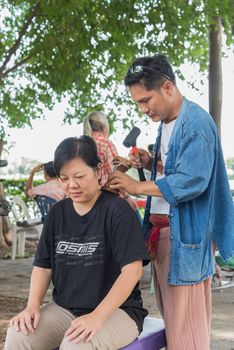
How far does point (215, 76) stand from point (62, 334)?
8.19m

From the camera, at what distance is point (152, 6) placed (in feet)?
28.0

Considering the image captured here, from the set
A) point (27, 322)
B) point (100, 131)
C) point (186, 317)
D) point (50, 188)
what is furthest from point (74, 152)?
point (50, 188)

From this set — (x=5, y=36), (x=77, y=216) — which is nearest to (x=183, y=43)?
(x=5, y=36)

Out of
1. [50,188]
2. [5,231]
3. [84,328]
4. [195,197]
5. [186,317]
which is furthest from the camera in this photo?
[5,231]

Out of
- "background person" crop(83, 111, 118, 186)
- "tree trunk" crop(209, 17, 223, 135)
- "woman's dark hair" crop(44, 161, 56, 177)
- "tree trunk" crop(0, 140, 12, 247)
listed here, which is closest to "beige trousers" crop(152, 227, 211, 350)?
"background person" crop(83, 111, 118, 186)

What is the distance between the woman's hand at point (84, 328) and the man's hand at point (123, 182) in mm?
528

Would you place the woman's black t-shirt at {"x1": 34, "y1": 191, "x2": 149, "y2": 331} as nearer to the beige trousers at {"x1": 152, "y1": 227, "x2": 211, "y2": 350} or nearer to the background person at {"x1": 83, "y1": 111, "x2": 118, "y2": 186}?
the beige trousers at {"x1": 152, "y1": 227, "x2": 211, "y2": 350}

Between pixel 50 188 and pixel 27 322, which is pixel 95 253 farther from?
pixel 50 188

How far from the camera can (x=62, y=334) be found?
2.97m

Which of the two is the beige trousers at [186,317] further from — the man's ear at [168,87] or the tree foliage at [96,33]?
the tree foliage at [96,33]

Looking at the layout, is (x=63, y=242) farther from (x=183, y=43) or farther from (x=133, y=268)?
(x=183, y=43)

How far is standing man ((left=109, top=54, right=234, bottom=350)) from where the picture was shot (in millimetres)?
2820

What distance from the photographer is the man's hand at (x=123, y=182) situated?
2867 millimetres

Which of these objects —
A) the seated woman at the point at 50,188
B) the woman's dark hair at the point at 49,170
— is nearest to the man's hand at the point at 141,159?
the seated woman at the point at 50,188
